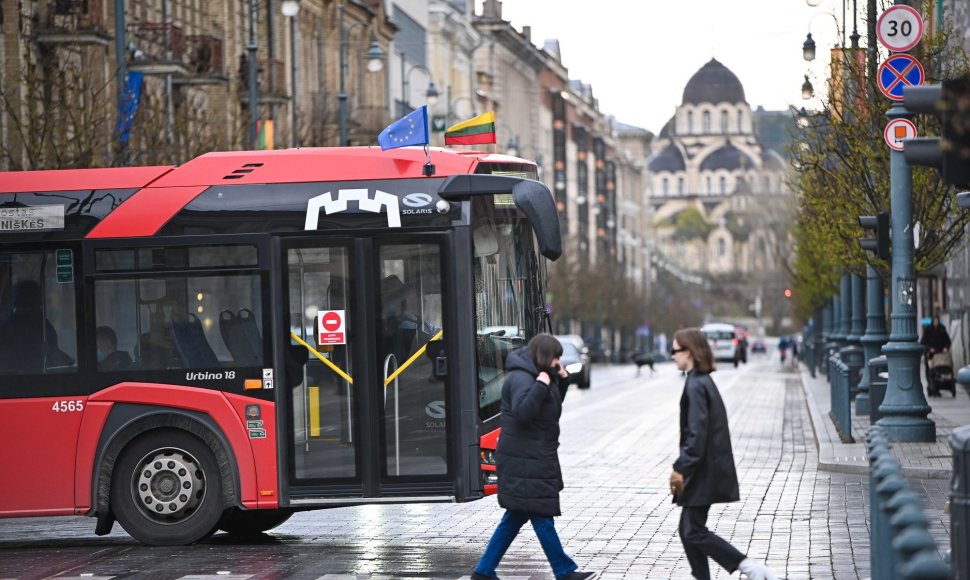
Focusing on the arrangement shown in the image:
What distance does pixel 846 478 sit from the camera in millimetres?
20422

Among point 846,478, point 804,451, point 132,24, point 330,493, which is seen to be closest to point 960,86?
point 330,493

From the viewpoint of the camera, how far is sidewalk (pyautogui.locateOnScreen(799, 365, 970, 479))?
19734 millimetres

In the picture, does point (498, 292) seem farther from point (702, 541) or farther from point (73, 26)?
point (73, 26)

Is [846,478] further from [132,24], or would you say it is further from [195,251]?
[132,24]

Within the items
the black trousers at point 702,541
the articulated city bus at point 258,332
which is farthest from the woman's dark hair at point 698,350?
the articulated city bus at point 258,332

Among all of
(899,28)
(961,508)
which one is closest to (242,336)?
(961,508)

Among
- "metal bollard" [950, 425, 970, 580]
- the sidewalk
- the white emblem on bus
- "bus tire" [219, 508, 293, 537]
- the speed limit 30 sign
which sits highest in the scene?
the speed limit 30 sign

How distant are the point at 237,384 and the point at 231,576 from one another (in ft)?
7.57

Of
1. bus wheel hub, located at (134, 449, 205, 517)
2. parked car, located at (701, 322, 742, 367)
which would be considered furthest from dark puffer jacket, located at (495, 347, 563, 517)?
parked car, located at (701, 322, 742, 367)

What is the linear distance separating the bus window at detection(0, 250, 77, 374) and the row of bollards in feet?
22.2

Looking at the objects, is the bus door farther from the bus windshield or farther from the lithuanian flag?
the lithuanian flag

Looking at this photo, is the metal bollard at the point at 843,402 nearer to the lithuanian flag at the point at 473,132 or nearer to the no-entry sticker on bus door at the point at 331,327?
the lithuanian flag at the point at 473,132

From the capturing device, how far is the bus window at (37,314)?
49.7 ft

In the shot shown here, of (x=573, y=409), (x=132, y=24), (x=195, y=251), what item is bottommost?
(x=573, y=409)
